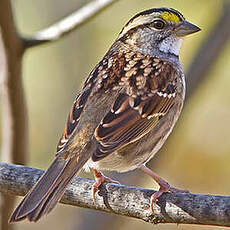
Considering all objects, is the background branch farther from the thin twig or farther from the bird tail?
the thin twig

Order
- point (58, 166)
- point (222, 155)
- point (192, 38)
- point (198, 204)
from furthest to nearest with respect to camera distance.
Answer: point (192, 38) < point (222, 155) < point (58, 166) < point (198, 204)

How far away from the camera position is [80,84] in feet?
28.9

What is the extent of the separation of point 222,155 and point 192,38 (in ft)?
5.48

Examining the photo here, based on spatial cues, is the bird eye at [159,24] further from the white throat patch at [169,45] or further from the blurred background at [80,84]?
the blurred background at [80,84]

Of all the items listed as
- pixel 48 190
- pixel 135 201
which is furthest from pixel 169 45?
pixel 48 190

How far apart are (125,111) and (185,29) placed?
1.08 metres

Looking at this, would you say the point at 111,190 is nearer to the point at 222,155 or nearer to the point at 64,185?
the point at 64,185

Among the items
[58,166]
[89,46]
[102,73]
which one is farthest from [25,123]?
[89,46]

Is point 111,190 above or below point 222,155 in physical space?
above

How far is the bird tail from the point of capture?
13.3ft

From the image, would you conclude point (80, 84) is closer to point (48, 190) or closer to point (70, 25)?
point (70, 25)

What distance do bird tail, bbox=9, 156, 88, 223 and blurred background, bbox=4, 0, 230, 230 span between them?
139 inches

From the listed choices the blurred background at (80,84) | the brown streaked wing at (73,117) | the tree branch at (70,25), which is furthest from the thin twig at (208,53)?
the brown streaked wing at (73,117)

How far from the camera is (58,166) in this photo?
4551 mm
